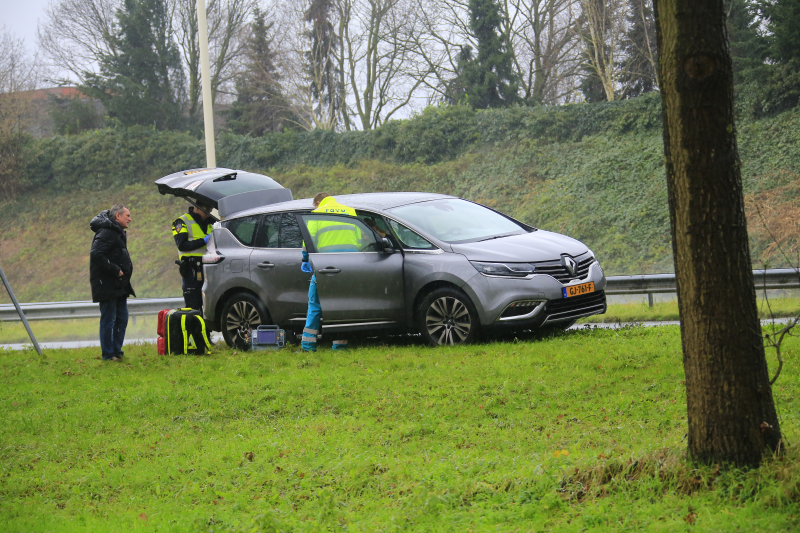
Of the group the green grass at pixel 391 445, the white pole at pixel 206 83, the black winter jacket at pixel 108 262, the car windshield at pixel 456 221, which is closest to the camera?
the green grass at pixel 391 445

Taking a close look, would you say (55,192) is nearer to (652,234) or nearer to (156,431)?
(652,234)

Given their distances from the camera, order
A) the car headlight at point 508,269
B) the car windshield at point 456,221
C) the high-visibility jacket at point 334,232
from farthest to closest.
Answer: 1. the high-visibility jacket at point 334,232
2. the car windshield at point 456,221
3. the car headlight at point 508,269

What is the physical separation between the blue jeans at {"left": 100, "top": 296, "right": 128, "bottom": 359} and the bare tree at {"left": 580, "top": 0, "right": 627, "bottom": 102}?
61.5 feet

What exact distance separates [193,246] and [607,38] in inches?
733

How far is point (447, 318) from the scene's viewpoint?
9258 mm

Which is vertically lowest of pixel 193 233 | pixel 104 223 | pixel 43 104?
pixel 193 233

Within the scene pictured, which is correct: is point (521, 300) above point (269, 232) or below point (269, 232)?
below

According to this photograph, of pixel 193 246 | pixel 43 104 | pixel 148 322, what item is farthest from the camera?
pixel 43 104

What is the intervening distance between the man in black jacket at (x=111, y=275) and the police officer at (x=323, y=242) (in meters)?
2.40

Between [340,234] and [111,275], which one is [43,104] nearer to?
[111,275]

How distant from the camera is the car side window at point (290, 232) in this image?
1046 centimetres

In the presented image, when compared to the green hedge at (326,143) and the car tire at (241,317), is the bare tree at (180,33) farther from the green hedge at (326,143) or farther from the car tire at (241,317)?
the car tire at (241,317)

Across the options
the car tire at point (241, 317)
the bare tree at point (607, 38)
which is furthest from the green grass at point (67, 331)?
the bare tree at point (607, 38)

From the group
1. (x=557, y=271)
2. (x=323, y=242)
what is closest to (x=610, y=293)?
(x=557, y=271)
